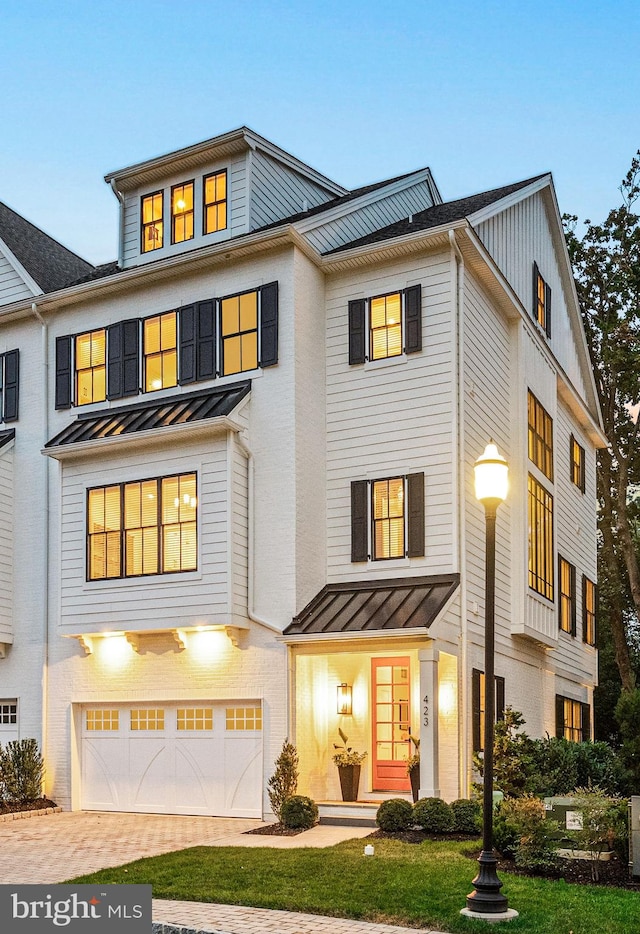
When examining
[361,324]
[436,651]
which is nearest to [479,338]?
[361,324]

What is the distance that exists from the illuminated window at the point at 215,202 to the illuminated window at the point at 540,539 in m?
7.97

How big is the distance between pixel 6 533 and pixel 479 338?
1006 cm

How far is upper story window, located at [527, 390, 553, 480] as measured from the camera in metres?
22.6

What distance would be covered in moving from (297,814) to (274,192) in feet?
39.6

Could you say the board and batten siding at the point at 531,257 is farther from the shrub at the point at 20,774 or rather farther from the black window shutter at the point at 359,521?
the shrub at the point at 20,774

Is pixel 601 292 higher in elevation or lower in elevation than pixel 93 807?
higher

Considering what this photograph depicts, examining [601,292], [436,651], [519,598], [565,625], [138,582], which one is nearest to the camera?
[436,651]

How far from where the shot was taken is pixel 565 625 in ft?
85.3

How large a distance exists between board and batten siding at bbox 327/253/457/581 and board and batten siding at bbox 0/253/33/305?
23.0 feet

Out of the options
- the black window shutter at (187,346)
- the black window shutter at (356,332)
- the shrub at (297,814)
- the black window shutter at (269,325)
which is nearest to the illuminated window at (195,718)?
the shrub at (297,814)

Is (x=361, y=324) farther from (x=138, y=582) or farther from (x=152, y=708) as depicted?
(x=152, y=708)

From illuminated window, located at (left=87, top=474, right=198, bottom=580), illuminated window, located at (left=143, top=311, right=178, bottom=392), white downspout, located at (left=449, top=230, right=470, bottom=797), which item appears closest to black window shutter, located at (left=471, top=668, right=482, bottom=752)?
white downspout, located at (left=449, top=230, right=470, bottom=797)

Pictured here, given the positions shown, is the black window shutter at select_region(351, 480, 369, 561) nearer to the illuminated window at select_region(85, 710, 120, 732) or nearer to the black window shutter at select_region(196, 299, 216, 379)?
the black window shutter at select_region(196, 299, 216, 379)

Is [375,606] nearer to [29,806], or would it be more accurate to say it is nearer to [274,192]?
[29,806]
